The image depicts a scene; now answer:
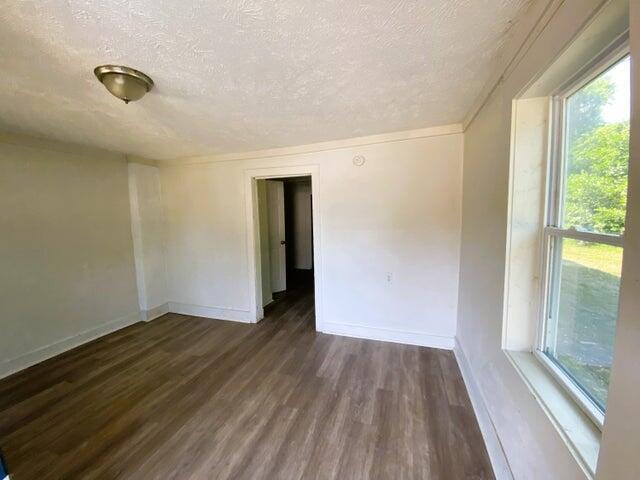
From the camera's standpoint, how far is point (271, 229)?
4.39 meters

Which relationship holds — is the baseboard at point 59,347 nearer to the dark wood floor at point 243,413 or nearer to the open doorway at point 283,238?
the dark wood floor at point 243,413

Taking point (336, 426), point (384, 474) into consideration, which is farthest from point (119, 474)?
point (384, 474)

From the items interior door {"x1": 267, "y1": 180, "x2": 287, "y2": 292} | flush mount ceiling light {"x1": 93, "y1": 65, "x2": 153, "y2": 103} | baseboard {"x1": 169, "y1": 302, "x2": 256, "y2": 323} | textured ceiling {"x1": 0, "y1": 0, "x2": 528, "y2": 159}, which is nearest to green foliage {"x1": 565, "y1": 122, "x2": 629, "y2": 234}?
textured ceiling {"x1": 0, "y1": 0, "x2": 528, "y2": 159}

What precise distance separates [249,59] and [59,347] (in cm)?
351

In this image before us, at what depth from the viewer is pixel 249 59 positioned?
1.28 meters

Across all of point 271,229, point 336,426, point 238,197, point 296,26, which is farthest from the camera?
point 271,229

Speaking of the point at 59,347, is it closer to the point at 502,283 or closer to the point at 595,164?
the point at 502,283

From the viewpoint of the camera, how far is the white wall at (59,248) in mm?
2354

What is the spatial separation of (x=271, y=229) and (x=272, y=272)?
2.57ft

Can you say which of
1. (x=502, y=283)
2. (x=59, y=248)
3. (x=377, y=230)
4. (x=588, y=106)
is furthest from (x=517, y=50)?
(x=59, y=248)

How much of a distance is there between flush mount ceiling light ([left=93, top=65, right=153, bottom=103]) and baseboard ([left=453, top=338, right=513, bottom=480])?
2.82 metres

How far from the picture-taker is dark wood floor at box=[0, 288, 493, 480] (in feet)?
4.75

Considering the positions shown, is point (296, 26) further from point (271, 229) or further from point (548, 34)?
point (271, 229)

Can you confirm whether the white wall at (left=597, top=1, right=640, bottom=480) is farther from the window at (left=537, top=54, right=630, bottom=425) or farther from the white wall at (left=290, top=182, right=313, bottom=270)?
the white wall at (left=290, top=182, right=313, bottom=270)
